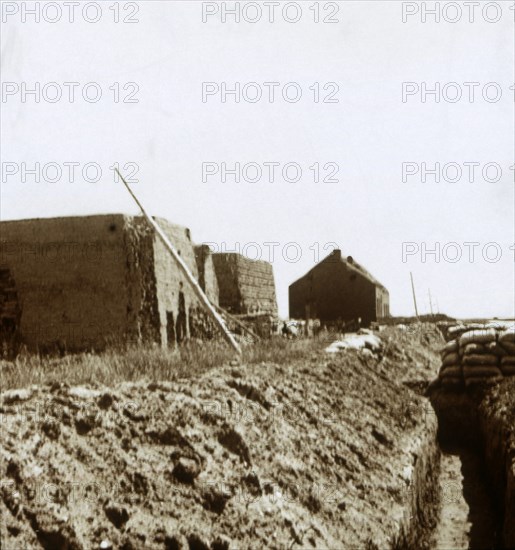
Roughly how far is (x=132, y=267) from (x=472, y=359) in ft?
19.5

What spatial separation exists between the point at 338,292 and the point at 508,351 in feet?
71.8

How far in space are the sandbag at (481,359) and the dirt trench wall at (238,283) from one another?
710cm

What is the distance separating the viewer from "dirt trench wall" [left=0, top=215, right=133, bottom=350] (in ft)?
31.2

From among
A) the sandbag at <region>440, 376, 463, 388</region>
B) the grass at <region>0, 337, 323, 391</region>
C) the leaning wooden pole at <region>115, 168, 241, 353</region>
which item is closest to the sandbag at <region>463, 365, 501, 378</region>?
the sandbag at <region>440, 376, 463, 388</region>

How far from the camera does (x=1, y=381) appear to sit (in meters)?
4.73

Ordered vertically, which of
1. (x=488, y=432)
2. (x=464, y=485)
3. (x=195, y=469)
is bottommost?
(x=464, y=485)

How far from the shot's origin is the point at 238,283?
17219mm

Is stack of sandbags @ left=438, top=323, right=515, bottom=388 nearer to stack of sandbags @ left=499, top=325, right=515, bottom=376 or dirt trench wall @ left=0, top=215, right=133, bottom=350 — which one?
stack of sandbags @ left=499, top=325, right=515, bottom=376

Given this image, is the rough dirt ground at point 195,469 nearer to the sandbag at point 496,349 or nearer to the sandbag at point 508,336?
the sandbag at point 496,349

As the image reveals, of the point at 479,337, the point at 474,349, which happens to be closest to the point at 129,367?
the point at 474,349

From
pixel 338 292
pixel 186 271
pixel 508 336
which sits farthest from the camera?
pixel 338 292

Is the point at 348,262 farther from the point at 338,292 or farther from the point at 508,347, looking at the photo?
the point at 508,347

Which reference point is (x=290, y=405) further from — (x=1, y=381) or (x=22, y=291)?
(x=22, y=291)

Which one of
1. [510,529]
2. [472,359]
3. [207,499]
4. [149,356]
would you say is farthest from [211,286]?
[207,499]
